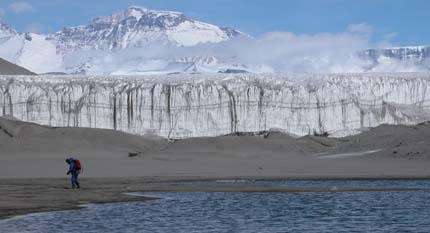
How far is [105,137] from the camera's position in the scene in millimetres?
57812

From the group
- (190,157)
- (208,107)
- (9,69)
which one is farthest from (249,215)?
(9,69)

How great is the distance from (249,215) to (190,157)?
27291mm

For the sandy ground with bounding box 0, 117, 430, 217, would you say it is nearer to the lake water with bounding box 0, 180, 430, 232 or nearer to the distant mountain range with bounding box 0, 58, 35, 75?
the lake water with bounding box 0, 180, 430, 232

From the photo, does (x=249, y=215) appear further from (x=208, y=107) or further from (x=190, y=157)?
(x=208, y=107)

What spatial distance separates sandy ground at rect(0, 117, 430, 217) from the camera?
42191 millimetres

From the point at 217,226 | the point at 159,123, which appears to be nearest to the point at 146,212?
the point at 217,226

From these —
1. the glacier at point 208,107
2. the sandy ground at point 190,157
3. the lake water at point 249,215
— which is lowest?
the lake water at point 249,215

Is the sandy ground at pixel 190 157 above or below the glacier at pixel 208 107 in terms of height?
below

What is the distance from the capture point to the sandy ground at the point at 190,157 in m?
42.2

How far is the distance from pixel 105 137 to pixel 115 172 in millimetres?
12826

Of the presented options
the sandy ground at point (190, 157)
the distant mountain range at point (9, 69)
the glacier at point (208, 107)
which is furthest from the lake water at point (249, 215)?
the distant mountain range at point (9, 69)

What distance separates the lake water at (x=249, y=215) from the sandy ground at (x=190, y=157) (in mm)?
4129

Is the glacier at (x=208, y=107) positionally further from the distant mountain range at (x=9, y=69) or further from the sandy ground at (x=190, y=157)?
the distant mountain range at (x=9, y=69)

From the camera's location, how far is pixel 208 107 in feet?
212
